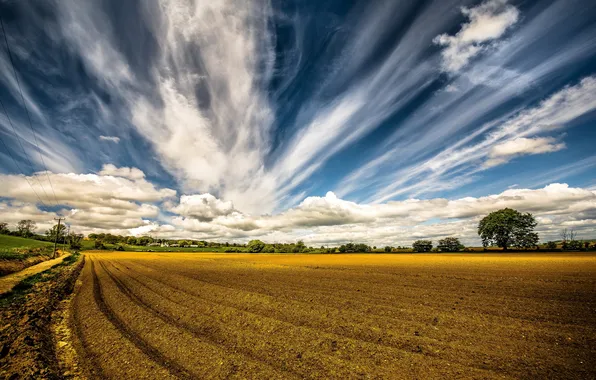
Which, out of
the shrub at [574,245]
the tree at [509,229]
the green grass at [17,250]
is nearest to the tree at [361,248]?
the tree at [509,229]

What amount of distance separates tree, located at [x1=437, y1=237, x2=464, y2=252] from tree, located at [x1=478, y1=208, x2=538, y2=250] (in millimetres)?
14119

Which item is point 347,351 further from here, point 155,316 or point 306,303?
point 155,316

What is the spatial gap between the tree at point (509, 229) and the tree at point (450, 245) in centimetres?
1412

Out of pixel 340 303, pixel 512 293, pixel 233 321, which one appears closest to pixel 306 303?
pixel 340 303

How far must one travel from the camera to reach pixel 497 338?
8789 millimetres

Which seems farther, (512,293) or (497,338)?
(512,293)

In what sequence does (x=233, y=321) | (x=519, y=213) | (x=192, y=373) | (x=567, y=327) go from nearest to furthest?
1. (x=192, y=373)
2. (x=567, y=327)
3. (x=233, y=321)
4. (x=519, y=213)

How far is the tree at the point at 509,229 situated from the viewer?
8545 cm

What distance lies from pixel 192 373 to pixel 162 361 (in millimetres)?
1374

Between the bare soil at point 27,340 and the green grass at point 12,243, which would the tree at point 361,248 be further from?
the green grass at point 12,243

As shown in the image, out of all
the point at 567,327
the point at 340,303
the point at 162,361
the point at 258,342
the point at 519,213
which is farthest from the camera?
the point at 519,213

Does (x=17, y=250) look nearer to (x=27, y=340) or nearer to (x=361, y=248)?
(x=27, y=340)

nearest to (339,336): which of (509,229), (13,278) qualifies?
(13,278)

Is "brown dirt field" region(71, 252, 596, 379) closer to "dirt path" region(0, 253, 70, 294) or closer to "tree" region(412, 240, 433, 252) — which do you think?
"dirt path" region(0, 253, 70, 294)
